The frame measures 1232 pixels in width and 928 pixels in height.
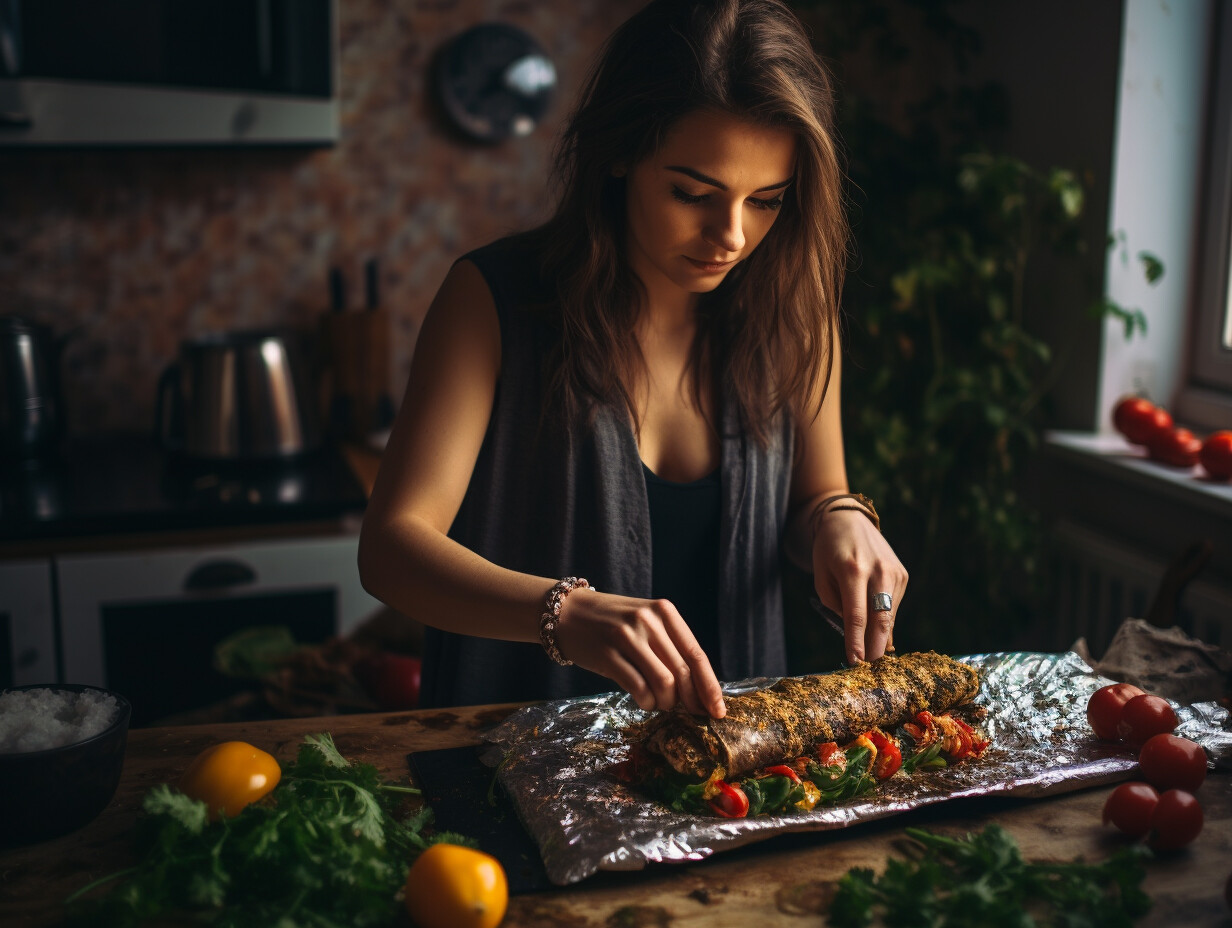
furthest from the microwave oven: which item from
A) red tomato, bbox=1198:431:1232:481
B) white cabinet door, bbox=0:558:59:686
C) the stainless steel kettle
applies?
red tomato, bbox=1198:431:1232:481

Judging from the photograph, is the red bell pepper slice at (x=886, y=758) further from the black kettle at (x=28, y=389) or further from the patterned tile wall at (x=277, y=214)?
the black kettle at (x=28, y=389)

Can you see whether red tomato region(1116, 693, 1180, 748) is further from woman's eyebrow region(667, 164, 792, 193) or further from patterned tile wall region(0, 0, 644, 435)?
patterned tile wall region(0, 0, 644, 435)

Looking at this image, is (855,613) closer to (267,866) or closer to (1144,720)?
(1144,720)

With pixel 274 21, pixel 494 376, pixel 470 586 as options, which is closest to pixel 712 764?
pixel 470 586

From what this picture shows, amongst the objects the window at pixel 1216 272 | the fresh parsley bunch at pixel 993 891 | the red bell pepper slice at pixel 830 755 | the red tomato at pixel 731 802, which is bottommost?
the red bell pepper slice at pixel 830 755

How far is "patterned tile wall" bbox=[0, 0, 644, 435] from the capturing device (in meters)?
2.62

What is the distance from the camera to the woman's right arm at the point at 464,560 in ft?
3.36

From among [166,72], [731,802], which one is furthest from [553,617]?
[166,72]

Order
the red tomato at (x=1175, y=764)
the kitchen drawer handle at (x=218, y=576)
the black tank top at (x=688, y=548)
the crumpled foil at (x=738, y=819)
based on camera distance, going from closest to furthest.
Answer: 1. the crumpled foil at (x=738, y=819)
2. the red tomato at (x=1175, y=764)
3. the black tank top at (x=688, y=548)
4. the kitchen drawer handle at (x=218, y=576)

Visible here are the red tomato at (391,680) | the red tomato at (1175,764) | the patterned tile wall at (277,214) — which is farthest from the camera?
the patterned tile wall at (277,214)

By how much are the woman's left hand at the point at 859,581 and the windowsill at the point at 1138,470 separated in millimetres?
905

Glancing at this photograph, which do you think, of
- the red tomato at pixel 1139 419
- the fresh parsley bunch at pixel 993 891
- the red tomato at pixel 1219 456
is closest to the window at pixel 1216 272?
the red tomato at pixel 1139 419

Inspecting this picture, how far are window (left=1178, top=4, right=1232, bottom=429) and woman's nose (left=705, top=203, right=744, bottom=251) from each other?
5.00 ft

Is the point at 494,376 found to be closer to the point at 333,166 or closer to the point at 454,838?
the point at 454,838
